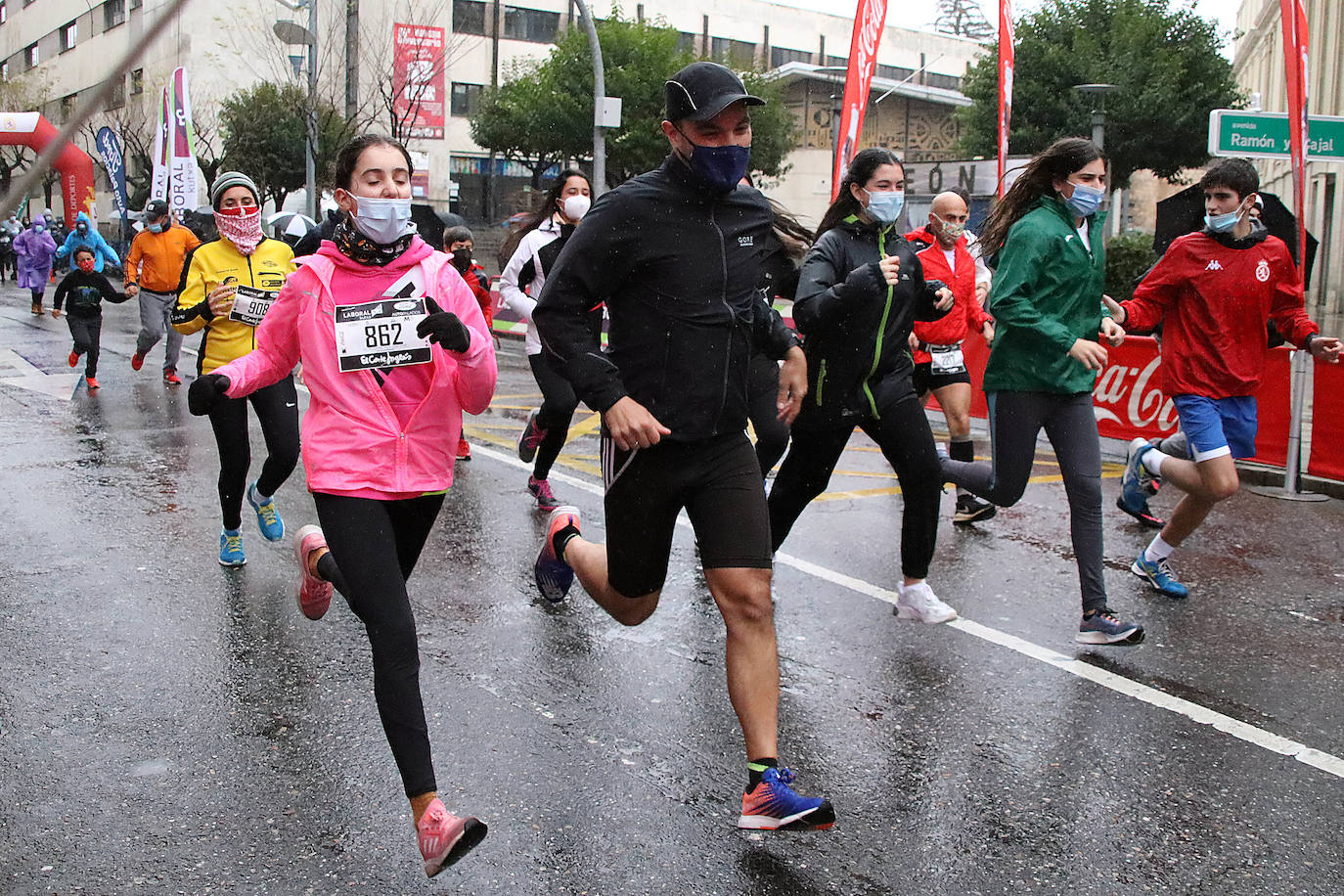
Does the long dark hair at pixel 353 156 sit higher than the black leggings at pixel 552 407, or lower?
higher

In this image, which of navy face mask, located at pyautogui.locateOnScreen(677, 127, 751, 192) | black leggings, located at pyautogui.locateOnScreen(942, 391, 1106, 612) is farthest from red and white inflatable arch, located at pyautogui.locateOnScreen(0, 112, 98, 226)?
navy face mask, located at pyautogui.locateOnScreen(677, 127, 751, 192)

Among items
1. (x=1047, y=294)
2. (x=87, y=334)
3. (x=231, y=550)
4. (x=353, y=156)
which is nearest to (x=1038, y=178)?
(x=1047, y=294)

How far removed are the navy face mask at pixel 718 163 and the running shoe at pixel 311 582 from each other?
1.70 meters

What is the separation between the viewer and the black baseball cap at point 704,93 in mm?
3332

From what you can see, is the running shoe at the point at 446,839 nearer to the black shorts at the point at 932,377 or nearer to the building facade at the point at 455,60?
the black shorts at the point at 932,377

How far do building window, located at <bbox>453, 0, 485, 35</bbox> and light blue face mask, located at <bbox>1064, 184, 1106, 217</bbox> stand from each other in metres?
52.0

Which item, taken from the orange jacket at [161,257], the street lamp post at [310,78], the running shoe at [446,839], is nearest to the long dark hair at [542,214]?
the running shoe at [446,839]

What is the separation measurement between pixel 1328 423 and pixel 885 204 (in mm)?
5335

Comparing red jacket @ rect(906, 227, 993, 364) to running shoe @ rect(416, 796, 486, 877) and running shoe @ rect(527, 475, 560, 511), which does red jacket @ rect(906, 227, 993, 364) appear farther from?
running shoe @ rect(416, 796, 486, 877)

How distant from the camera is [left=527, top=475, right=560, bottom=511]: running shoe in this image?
757cm

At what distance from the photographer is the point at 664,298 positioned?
3.46 m

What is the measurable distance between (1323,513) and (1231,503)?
20.8 inches

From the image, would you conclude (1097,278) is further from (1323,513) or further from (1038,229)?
(1323,513)

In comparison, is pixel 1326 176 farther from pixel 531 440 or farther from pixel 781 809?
pixel 781 809
